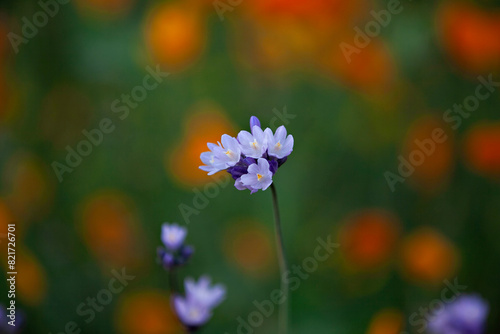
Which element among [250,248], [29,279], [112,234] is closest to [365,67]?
[250,248]

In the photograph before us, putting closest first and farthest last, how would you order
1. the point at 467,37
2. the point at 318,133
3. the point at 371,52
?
the point at 467,37
the point at 371,52
the point at 318,133

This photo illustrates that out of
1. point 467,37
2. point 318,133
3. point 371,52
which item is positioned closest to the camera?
point 467,37

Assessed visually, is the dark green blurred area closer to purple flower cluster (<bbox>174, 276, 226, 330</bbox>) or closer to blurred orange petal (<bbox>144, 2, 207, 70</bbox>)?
blurred orange petal (<bbox>144, 2, 207, 70</bbox>)

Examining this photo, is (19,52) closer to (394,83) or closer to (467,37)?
(394,83)

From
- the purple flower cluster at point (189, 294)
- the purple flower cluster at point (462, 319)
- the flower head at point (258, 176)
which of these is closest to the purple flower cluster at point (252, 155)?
the flower head at point (258, 176)

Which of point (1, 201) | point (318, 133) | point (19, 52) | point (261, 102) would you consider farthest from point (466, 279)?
point (19, 52)

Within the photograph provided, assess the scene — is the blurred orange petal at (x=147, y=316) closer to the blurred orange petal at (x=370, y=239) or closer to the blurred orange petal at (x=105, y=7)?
the blurred orange petal at (x=370, y=239)

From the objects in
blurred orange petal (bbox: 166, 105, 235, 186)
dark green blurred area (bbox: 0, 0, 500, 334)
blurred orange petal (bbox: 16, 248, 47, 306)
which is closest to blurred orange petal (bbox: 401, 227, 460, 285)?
dark green blurred area (bbox: 0, 0, 500, 334)

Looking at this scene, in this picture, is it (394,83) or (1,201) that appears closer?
(1,201)

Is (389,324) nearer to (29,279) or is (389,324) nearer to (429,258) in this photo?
(429,258)
